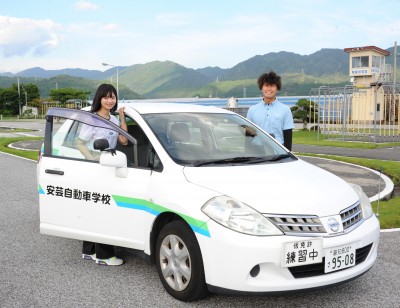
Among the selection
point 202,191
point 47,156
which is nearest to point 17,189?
point 47,156

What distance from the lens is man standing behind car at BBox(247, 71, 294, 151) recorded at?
5605 mm

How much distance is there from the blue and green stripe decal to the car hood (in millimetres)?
281

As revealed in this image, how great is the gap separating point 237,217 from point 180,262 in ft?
2.16

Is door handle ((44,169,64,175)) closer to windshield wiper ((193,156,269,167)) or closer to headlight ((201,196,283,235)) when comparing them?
windshield wiper ((193,156,269,167))

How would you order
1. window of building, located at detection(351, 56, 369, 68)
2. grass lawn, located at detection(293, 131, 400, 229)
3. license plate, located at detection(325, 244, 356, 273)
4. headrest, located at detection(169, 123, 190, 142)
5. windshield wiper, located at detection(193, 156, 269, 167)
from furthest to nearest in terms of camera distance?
1. window of building, located at detection(351, 56, 369, 68)
2. grass lawn, located at detection(293, 131, 400, 229)
3. headrest, located at detection(169, 123, 190, 142)
4. windshield wiper, located at detection(193, 156, 269, 167)
5. license plate, located at detection(325, 244, 356, 273)

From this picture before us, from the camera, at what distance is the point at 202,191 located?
3.59 meters

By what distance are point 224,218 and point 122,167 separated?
1250 millimetres

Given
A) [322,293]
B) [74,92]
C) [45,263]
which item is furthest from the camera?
[74,92]

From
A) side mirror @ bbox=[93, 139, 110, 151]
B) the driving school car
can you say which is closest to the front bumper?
the driving school car

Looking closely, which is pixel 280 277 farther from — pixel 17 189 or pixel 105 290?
pixel 17 189

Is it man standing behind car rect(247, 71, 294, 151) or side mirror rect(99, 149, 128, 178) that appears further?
man standing behind car rect(247, 71, 294, 151)

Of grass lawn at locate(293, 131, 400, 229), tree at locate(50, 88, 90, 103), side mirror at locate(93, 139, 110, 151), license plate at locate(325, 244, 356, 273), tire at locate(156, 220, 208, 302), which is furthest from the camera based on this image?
tree at locate(50, 88, 90, 103)

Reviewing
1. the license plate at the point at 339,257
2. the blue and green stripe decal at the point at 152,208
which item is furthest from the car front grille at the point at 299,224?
the blue and green stripe decal at the point at 152,208

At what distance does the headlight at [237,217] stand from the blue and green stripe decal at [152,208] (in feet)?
0.33
